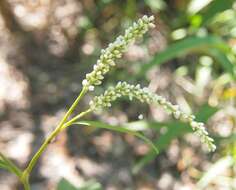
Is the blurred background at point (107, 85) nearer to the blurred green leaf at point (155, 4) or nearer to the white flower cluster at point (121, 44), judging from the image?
the blurred green leaf at point (155, 4)

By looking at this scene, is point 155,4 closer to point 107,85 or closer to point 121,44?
point 107,85

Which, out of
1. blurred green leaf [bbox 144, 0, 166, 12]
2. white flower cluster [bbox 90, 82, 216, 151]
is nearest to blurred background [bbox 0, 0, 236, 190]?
blurred green leaf [bbox 144, 0, 166, 12]

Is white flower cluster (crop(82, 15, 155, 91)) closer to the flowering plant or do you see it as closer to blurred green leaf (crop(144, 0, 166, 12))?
the flowering plant

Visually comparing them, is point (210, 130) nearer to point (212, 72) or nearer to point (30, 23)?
point (212, 72)

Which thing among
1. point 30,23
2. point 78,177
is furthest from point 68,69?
point 78,177

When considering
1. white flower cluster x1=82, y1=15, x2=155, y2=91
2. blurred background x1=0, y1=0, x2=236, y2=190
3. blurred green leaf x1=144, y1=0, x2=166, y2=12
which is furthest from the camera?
blurred green leaf x1=144, y1=0, x2=166, y2=12

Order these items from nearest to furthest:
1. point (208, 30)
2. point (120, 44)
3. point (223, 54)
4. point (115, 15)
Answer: point (120, 44), point (223, 54), point (208, 30), point (115, 15)

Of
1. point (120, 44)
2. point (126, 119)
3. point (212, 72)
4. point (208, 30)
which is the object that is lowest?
point (120, 44)

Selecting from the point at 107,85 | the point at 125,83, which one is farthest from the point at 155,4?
the point at 125,83
